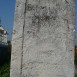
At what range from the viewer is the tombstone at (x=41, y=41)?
352 centimetres

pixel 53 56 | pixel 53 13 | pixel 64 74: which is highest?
pixel 53 13

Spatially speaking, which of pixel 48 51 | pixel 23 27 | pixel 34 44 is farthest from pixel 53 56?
pixel 23 27

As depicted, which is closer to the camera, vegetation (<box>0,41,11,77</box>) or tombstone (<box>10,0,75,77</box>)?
tombstone (<box>10,0,75,77</box>)

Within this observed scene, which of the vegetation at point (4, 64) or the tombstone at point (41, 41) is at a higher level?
the tombstone at point (41, 41)

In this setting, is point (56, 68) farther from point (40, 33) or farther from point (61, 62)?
point (40, 33)

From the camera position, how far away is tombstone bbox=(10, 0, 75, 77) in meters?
3.52

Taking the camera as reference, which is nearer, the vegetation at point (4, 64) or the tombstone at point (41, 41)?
the tombstone at point (41, 41)

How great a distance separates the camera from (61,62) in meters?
3.53

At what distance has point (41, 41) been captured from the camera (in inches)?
139

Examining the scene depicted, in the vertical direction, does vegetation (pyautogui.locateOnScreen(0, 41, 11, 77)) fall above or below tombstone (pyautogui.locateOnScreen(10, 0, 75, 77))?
below

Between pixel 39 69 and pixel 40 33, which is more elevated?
pixel 40 33

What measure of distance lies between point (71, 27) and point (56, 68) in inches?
24.6

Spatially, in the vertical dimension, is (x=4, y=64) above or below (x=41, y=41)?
below

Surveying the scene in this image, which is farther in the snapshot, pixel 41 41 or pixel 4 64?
pixel 4 64
